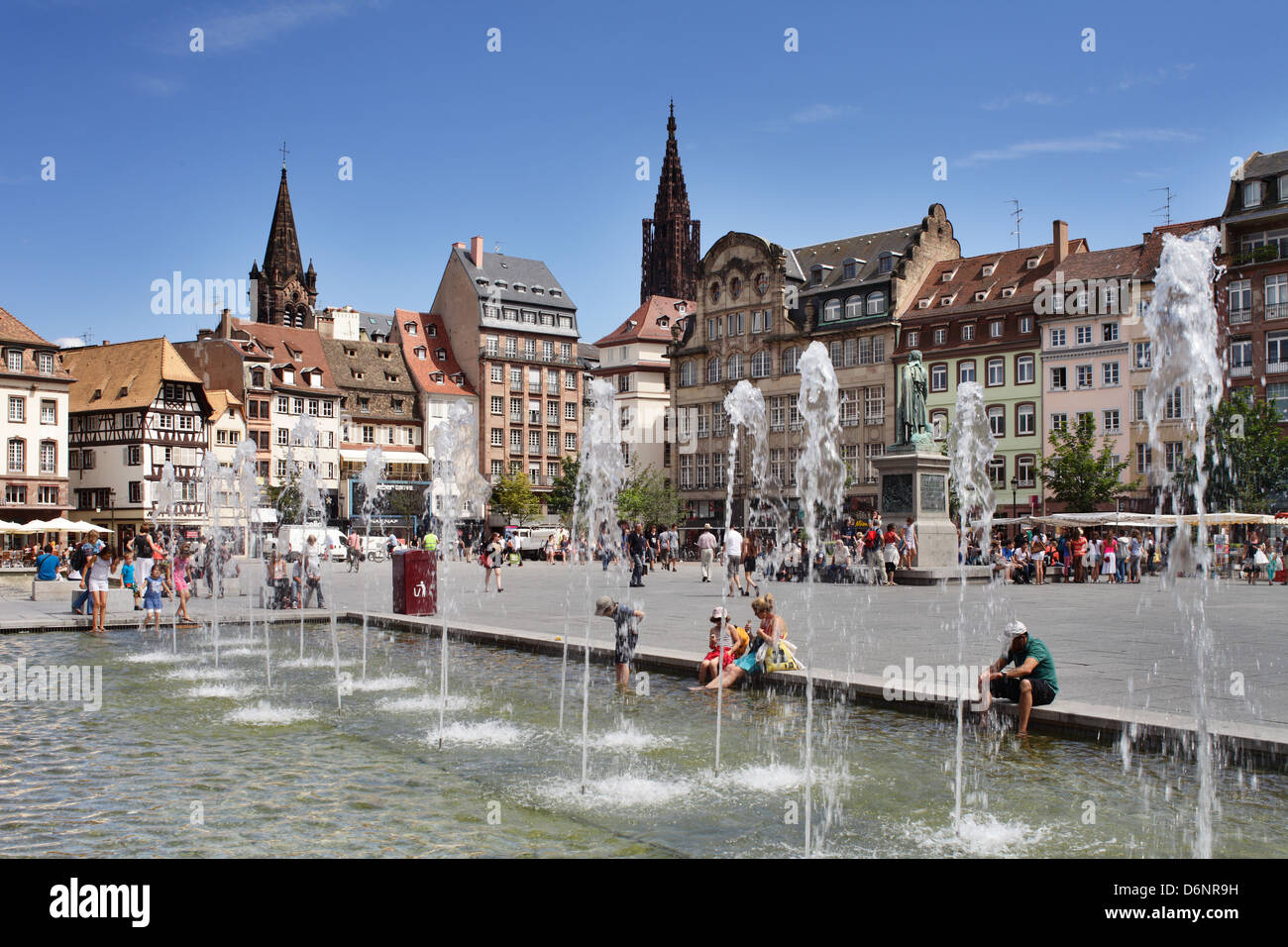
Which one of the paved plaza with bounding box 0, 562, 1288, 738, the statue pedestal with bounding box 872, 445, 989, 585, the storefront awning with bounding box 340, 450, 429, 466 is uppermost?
the storefront awning with bounding box 340, 450, 429, 466

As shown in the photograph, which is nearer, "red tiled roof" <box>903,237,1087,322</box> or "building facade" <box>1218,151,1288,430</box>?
"building facade" <box>1218,151,1288,430</box>

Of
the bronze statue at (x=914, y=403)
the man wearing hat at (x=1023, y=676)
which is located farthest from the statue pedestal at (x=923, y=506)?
the man wearing hat at (x=1023, y=676)

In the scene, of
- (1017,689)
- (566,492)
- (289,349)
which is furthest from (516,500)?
(1017,689)

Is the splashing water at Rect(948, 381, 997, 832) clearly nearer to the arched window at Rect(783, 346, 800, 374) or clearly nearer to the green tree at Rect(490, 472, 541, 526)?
the arched window at Rect(783, 346, 800, 374)

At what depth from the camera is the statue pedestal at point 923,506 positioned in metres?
30.8

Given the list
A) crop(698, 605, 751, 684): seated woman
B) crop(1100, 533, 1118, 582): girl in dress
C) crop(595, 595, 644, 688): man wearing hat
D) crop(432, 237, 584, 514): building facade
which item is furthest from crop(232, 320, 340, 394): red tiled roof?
crop(698, 605, 751, 684): seated woman

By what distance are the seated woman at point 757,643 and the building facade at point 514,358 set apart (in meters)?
78.3

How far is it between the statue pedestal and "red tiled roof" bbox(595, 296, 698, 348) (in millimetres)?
60200

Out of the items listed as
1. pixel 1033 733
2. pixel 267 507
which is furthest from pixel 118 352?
pixel 1033 733

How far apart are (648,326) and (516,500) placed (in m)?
17.4

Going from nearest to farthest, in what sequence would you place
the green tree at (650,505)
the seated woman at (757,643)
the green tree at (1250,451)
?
the seated woman at (757,643), the green tree at (1250,451), the green tree at (650,505)

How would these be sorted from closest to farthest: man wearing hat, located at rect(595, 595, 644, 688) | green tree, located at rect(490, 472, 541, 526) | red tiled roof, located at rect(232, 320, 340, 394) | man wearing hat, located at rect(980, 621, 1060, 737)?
man wearing hat, located at rect(980, 621, 1060, 737), man wearing hat, located at rect(595, 595, 644, 688), red tiled roof, located at rect(232, 320, 340, 394), green tree, located at rect(490, 472, 541, 526)

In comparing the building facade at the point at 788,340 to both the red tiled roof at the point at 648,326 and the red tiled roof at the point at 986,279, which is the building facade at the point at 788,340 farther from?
the red tiled roof at the point at 648,326

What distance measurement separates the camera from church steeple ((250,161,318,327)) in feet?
363
